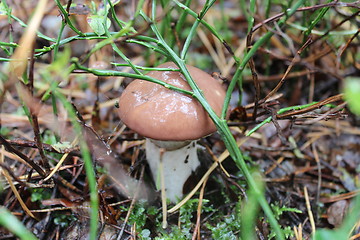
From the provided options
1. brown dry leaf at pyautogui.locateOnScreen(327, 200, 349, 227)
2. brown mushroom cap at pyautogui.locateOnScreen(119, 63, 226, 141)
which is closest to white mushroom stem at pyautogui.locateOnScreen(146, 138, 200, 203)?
brown mushroom cap at pyautogui.locateOnScreen(119, 63, 226, 141)

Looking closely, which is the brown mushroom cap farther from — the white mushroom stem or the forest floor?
the white mushroom stem

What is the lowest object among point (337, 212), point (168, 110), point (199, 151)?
point (337, 212)

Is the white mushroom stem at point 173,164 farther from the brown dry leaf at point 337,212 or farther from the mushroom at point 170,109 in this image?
the brown dry leaf at point 337,212

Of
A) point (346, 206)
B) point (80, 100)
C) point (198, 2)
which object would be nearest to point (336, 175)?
point (346, 206)

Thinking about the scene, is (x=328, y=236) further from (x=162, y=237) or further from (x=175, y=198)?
(x=175, y=198)

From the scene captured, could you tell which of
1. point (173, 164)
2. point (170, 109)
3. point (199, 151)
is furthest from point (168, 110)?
point (199, 151)

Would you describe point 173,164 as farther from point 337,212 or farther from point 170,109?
point 337,212
